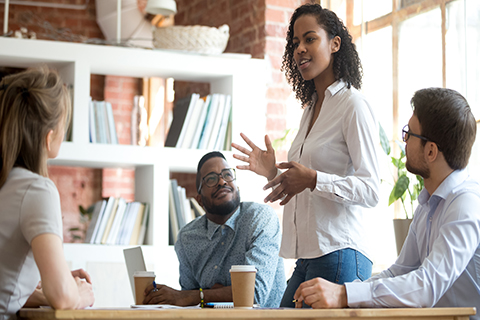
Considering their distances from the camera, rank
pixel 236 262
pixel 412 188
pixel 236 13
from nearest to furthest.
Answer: pixel 236 262, pixel 412 188, pixel 236 13

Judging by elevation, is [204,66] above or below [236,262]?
above

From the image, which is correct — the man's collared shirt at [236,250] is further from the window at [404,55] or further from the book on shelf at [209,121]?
the book on shelf at [209,121]

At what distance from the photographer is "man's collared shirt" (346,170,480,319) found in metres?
1.25

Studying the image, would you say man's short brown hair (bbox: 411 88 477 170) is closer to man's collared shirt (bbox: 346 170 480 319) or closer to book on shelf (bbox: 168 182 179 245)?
man's collared shirt (bbox: 346 170 480 319)

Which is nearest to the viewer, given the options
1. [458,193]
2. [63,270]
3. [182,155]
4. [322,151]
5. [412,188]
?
[63,270]

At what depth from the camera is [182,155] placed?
10.8 ft

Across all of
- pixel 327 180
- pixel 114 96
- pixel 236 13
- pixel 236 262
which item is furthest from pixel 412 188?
pixel 114 96

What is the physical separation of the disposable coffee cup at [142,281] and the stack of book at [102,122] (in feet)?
5.22

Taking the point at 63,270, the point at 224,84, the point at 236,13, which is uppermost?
the point at 236,13

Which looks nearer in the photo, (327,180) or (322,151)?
(327,180)

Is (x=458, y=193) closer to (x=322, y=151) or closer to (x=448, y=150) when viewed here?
(x=448, y=150)

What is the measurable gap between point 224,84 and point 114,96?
2023 millimetres

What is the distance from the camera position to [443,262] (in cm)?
130

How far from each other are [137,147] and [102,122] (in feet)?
0.80
